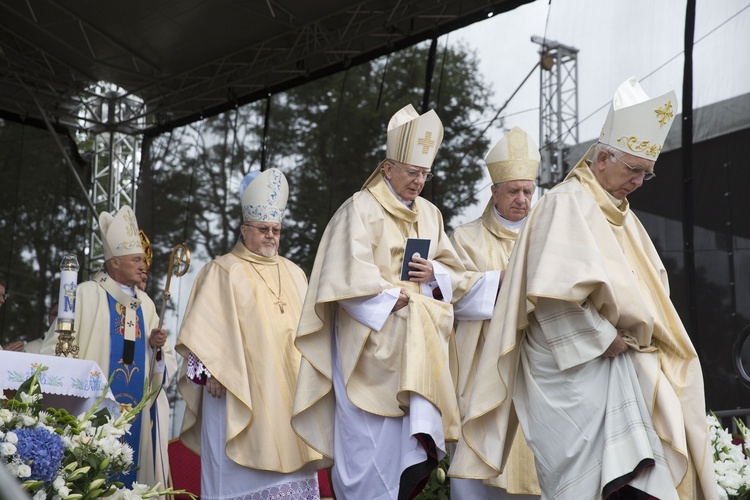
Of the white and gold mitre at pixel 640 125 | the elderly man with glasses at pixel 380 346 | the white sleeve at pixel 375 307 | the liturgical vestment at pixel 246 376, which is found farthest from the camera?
the liturgical vestment at pixel 246 376

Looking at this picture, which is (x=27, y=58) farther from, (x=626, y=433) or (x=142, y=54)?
(x=626, y=433)

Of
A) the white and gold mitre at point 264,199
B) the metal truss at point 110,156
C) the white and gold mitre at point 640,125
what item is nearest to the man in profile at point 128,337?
the white and gold mitre at point 264,199

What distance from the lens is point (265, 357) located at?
5.95m

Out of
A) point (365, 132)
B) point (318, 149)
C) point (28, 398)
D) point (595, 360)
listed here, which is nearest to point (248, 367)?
point (28, 398)

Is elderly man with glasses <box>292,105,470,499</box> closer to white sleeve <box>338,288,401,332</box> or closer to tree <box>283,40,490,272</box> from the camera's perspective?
white sleeve <box>338,288,401,332</box>

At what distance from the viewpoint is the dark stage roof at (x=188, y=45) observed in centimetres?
970

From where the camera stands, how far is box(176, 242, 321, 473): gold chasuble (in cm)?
570

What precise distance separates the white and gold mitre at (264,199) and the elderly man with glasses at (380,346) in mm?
1075

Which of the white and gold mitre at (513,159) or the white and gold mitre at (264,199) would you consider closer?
the white and gold mitre at (513,159)

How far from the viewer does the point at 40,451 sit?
332 centimetres

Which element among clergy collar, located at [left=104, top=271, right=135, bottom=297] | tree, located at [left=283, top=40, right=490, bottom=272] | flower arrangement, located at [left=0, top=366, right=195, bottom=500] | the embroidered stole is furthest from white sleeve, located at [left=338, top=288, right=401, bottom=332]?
tree, located at [left=283, top=40, right=490, bottom=272]

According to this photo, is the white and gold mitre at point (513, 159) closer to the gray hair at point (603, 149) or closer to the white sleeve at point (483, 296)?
the white sleeve at point (483, 296)

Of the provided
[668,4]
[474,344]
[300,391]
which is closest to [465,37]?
[668,4]

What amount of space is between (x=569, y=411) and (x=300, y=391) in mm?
1702
